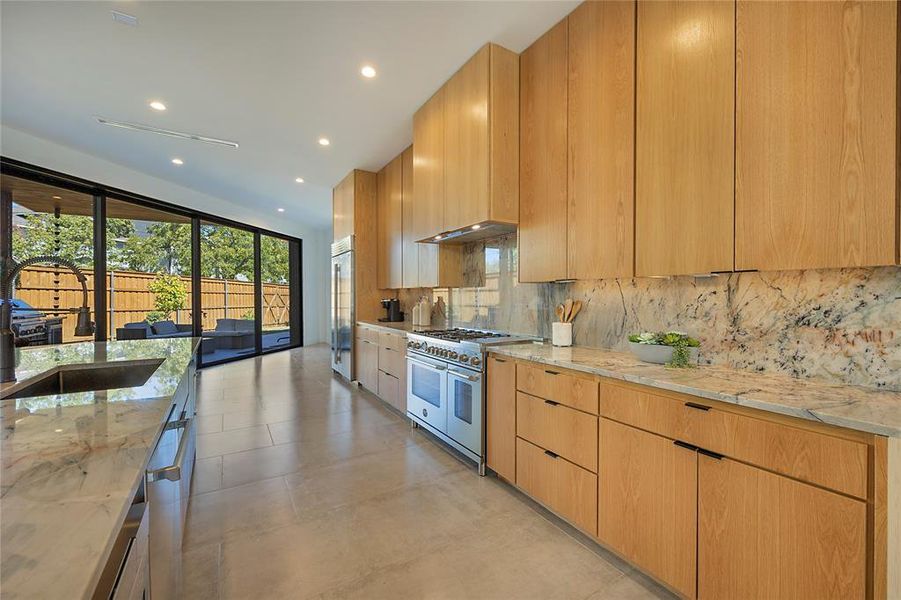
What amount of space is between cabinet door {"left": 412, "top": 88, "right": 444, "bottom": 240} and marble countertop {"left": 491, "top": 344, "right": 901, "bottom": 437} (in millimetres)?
1875

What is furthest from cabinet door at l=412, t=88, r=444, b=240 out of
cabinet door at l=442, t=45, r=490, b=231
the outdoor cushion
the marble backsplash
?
the outdoor cushion

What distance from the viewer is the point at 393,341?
4199 millimetres

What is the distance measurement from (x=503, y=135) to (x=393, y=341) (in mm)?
2397

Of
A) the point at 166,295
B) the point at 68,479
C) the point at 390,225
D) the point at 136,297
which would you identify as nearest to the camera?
the point at 68,479

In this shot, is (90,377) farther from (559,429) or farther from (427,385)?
(559,429)

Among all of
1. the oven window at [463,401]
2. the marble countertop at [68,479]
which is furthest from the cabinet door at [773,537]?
the marble countertop at [68,479]

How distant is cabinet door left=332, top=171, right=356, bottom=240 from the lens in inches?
214

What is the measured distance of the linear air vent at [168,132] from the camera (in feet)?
12.5

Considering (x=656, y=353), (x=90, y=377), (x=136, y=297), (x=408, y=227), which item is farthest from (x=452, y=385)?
(x=136, y=297)

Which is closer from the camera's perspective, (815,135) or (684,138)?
(815,135)

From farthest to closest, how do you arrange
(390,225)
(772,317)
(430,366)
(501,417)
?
(390,225), (430,366), (501,417), (772,317)

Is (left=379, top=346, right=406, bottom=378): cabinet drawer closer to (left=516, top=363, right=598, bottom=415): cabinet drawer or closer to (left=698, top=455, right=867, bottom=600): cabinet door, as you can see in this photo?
(left=516, top=363, right=598, bottom=415): cabinet drawer

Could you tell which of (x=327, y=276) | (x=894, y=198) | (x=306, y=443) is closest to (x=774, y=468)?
(x=894, y=198)

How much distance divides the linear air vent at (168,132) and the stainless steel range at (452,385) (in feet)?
10.2
